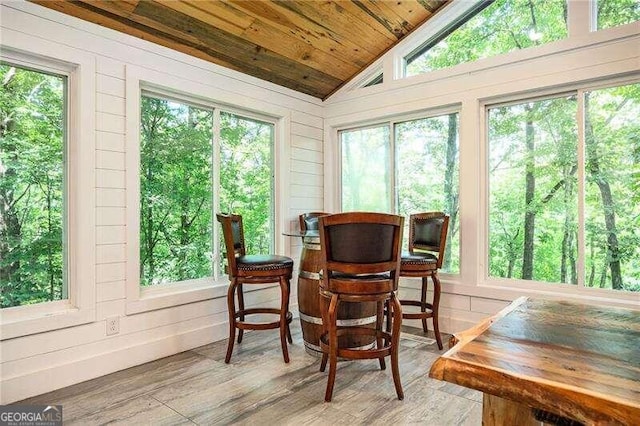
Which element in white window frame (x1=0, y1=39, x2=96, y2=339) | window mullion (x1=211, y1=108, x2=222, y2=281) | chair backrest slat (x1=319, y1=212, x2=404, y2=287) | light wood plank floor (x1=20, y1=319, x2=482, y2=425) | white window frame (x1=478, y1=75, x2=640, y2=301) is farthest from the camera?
window mullion (x1=211, y1=108, x2=222, y2=281)

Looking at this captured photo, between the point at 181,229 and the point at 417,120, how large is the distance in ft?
7.72

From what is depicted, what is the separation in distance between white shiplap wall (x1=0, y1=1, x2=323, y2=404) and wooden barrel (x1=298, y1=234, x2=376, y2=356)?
2.87ft

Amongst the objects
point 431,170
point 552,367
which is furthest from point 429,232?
point 552,367

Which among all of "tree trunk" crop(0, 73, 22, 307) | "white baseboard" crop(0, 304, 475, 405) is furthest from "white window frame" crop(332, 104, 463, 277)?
"tree trunk" crop(0, 73, 22, 307)

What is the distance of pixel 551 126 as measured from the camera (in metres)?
2.91

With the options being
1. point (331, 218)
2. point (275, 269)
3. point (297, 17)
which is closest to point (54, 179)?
point (275, 269)

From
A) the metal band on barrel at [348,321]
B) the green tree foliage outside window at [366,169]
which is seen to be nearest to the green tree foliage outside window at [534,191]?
the green tree foliage outside window at [366,169]

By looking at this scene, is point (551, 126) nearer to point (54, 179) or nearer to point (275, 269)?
point (275, 269)

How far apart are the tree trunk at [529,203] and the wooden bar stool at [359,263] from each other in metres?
1.45

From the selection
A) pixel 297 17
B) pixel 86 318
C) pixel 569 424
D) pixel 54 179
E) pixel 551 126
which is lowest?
pixel 86 318

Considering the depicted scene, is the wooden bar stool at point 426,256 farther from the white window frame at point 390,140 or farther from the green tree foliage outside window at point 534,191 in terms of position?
the green tree foliage outside window at point 534,191

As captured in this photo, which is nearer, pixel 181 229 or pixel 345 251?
pixel 345 251

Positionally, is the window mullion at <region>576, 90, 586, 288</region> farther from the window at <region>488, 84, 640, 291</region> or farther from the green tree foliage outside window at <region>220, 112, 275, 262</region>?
the green tree foliage outside window at <region>220, 112, 275, 262</region>

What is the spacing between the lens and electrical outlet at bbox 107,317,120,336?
8.02 ft
